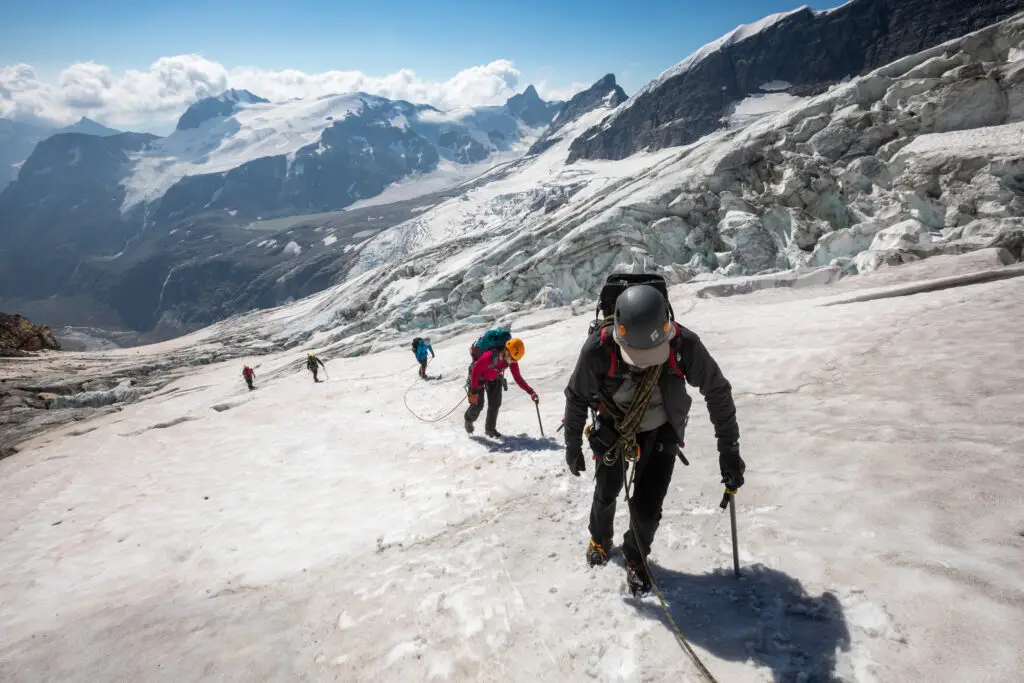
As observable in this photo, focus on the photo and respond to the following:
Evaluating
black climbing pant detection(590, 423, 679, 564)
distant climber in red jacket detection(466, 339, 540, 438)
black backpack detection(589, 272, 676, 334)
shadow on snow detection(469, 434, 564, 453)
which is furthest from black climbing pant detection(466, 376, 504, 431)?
black backpack detection(589, 272, 676, 334)

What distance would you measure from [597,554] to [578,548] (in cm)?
43

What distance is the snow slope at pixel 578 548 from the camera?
3.41 m

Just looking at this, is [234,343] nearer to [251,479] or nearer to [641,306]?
[251,479]

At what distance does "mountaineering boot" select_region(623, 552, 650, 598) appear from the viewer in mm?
3998

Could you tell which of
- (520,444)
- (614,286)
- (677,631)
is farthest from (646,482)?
(520,444)

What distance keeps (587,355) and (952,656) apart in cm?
279

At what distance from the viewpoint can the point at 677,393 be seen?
3.74m

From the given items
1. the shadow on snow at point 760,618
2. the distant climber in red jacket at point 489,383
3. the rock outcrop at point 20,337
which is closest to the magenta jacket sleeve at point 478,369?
the distant climber in red jacket at point 489,383

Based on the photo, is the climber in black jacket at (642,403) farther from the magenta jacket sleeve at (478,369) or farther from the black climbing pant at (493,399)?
the black climbing pant at (493,399)

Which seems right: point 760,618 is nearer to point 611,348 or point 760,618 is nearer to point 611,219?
point 611,348

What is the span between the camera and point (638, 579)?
4.01 meters

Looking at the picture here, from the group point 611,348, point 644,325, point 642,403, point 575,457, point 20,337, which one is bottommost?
point 575,457

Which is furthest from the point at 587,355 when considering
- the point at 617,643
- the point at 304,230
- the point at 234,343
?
the point at 304,230

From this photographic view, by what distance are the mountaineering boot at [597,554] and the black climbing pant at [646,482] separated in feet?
0.98
